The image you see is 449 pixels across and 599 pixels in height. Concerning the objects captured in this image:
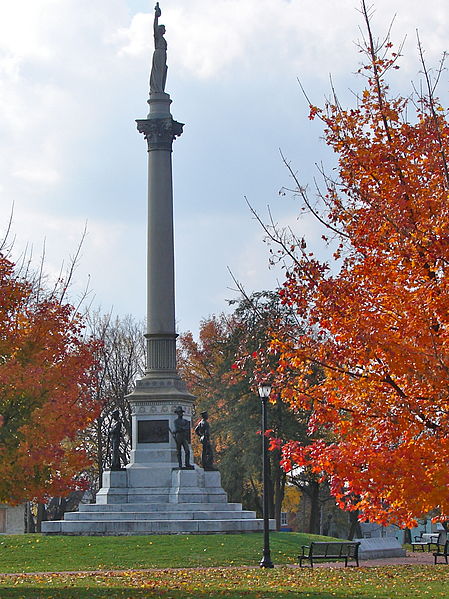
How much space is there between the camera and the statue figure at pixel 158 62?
135 feet

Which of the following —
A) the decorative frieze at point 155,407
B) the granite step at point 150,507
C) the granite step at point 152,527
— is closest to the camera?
the granite step at point 152,527

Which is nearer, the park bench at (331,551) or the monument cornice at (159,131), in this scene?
the park bench at (331,551)

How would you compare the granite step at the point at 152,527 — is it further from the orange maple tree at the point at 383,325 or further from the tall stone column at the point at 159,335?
the orange maple tree at the point at 383,325

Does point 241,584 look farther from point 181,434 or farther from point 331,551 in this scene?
point 181,434

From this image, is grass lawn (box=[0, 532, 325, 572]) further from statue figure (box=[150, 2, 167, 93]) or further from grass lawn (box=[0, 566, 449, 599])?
statue figure (box=[150, 2, 167, 93])

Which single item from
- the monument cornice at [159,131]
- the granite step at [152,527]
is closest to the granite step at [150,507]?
the granite step at [152,527]

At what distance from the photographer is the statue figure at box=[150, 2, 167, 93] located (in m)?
41.2

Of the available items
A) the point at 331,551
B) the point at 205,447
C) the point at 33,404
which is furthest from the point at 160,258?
the point at 33,404

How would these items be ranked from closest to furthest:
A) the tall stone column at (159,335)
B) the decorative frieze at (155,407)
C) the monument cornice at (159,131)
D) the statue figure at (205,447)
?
1. the tall stone column at (159,335)
2. the decorative frieze at (155,407)
3. the statue figure at (205,447)
4. the monument cornice at (159,131)

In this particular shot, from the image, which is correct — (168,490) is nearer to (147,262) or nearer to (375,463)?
(147,262)

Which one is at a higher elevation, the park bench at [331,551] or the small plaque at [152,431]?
the small plaque at [152,431]

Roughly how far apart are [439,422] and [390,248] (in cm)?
238

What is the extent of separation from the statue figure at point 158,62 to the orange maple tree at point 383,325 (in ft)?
91.5

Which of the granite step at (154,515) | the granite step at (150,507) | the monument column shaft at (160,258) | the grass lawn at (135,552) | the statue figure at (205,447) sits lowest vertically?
the grass lawn at (135,552)
